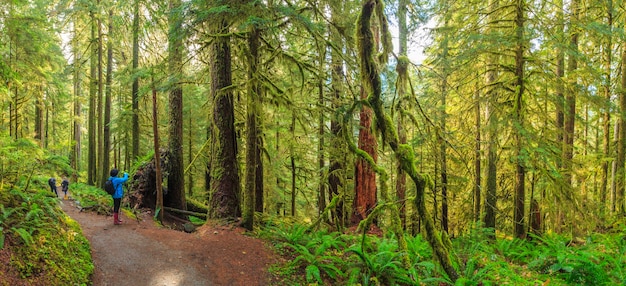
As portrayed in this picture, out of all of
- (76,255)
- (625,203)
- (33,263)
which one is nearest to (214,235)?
(76,255)

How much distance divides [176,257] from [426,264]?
508 centimetres

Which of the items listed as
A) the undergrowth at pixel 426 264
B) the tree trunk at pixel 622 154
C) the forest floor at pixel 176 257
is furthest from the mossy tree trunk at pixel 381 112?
the tree trunk at pixel 622 154

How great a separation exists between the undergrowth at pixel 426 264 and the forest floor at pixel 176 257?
59 cm

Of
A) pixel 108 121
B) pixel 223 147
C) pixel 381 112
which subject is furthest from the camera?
pixel 108 121

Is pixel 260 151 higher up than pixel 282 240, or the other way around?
pixel 260 151

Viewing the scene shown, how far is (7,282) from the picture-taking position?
4.16 meters

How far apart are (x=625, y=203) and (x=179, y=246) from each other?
1424 centimetres

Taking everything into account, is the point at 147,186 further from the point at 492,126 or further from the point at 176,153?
the point at 492,126

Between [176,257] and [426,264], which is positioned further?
[176,257]

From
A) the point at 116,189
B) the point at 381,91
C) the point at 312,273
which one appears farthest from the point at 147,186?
the point at 381,91

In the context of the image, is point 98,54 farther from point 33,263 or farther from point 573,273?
point 573,273

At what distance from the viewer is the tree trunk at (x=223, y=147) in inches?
320

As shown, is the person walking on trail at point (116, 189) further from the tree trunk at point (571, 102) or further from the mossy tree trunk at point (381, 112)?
the tree trunk at point (571, 102)

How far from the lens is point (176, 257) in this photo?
6.48 metres
